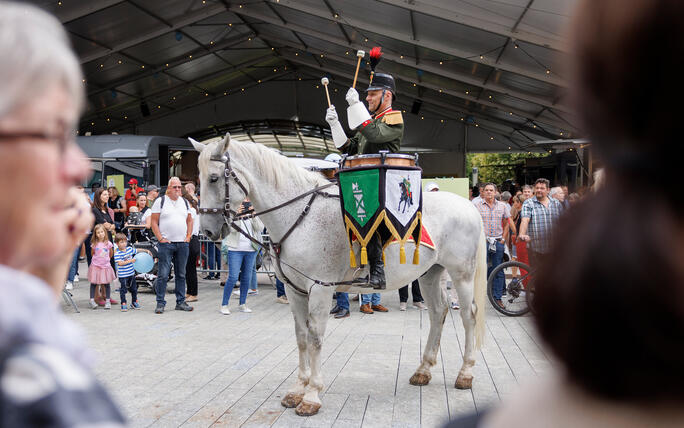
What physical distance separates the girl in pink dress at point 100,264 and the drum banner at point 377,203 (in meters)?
5.31

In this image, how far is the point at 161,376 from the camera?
4.85 meters

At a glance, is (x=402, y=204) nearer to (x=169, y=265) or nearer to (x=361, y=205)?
(x=361, y=205)

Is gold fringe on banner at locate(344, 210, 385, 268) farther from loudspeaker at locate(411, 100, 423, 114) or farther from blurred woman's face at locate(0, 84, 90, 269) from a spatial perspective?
loudspeaker at locate(411, 100, 423, 114)

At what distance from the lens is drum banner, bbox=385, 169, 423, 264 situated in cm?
419

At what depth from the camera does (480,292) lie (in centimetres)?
504

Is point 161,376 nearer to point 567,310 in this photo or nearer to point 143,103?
point 567,310

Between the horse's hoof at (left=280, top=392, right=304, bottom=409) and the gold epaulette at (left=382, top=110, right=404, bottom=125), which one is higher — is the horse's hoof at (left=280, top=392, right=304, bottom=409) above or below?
below

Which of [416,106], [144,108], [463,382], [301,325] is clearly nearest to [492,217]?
[463,382]

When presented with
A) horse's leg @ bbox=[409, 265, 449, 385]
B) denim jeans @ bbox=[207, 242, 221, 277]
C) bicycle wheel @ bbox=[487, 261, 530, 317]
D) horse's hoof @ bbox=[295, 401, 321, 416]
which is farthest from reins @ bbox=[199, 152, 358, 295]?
denim jeans @ bbox=[207, 242, 221, 277]

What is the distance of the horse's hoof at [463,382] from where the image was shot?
14.9ft

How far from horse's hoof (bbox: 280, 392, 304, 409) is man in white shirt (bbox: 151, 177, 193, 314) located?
4358 mm

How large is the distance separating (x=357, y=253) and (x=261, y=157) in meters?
1.03

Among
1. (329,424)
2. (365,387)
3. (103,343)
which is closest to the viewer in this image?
(329,424)

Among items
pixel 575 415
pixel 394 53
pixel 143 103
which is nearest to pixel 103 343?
pixel 575 415
